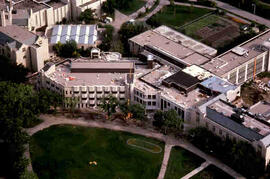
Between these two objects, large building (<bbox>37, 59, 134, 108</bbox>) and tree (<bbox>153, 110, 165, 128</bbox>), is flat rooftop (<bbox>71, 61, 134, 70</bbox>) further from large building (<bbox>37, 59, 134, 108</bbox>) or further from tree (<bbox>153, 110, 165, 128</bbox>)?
tree (<bbox>153, 110, 165, 128</bbox>)

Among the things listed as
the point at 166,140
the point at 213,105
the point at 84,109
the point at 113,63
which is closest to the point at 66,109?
the point at 84,109

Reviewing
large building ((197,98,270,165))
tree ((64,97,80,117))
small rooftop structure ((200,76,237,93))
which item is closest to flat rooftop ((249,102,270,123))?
large building ((197,98,270,165))

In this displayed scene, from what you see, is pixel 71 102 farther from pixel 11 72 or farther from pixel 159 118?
pixel 159 118

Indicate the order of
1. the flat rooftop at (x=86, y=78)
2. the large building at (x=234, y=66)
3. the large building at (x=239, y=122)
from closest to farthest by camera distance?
the large building at (x=239, y=122) → the flat rooftop at (x=86, y=78) → the large building at (x=234, y=66)

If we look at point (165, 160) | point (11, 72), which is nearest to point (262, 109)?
point (165, 160)

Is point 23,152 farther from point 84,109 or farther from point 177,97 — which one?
point 177,97

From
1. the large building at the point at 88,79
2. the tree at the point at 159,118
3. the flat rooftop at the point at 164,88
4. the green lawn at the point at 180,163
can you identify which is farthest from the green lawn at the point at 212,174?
the large building at the point at 88,79

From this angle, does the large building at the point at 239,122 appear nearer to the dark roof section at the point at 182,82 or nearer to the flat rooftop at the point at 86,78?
the dark roof section at the point at 182,82
